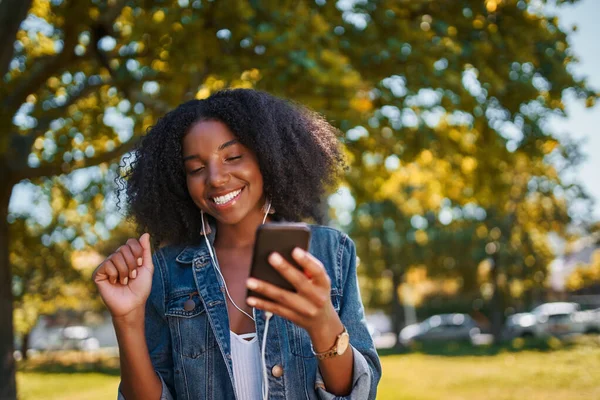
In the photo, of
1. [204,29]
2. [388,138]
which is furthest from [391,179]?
[204,29]

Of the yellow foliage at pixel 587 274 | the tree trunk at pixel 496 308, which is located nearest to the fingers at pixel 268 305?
the tree trunk at pixel 496 308

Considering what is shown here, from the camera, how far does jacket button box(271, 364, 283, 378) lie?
85.2 inches

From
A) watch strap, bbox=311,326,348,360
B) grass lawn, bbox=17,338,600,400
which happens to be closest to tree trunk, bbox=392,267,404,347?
grass lawn, bbox=17,338,600,400

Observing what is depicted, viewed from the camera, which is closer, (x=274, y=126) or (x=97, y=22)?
(x=274, y=126)

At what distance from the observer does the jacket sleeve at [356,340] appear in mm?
2018

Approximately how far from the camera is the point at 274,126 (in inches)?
97.2

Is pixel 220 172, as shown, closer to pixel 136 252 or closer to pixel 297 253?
pixel 136 252

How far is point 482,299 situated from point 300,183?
118ft

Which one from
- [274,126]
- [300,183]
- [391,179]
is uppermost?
[391,179]

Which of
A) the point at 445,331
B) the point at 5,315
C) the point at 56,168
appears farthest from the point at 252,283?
the point at 445,331

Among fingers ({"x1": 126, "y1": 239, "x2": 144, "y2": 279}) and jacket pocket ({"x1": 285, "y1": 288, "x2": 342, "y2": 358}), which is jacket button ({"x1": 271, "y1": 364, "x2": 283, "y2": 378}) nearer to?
jacket pocket ({"x1": 285, "y1": 288, "x2": 342, "y2": 358})

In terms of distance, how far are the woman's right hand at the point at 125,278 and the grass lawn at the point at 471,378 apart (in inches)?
373

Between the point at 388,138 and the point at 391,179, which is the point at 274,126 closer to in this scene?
the point at 388,138

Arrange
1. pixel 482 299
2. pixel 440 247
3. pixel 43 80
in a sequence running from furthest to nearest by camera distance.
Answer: pixel 482 299
pixel 440 247
pixel 43 80
